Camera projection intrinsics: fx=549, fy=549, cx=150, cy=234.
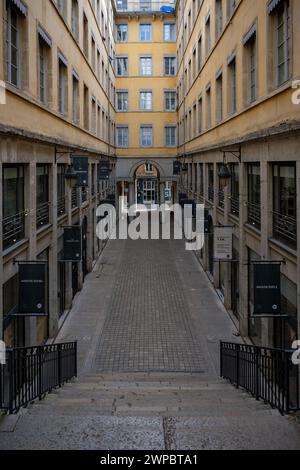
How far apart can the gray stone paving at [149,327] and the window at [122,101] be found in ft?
78.7

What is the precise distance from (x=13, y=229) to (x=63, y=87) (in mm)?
8662

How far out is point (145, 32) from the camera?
46.4m

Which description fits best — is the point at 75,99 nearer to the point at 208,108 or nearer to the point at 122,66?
the point at 208,108

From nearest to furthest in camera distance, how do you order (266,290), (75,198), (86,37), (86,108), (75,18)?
(266,290)
(75,198)
(75,18)
(86,37)
(86,108)

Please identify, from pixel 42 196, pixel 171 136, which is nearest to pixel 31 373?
pixel 42 196

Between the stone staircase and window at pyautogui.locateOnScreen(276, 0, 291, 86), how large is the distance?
673 cm

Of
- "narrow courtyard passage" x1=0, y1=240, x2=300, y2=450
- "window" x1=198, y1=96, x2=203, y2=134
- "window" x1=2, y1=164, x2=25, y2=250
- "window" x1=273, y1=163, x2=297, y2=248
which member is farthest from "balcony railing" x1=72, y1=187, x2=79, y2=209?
"window" x1=273, y1=163, x2=297, y2=248

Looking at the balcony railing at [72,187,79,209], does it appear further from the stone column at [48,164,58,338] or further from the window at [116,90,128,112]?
the window at [116,90,128,112]

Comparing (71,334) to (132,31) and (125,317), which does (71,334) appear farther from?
(132,31)

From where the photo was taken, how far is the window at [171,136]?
47.3m

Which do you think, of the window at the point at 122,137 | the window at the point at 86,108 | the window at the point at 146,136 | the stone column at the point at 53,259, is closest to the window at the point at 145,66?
the window at the point at 146,136

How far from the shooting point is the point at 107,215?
32.6 metres

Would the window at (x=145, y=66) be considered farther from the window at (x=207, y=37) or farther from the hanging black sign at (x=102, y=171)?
the window at (x=207, y=37)

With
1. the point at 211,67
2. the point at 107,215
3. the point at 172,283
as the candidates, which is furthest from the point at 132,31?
the point at 172,283
